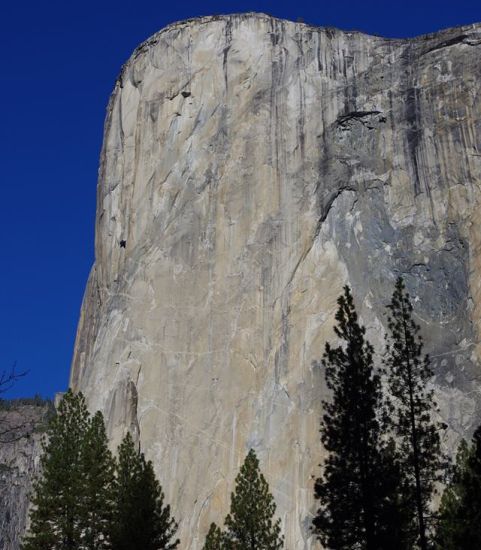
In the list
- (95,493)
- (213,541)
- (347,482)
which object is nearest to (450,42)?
(213,541)

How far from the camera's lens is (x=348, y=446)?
1046 inches

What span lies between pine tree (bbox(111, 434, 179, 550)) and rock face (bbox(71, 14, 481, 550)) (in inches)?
365

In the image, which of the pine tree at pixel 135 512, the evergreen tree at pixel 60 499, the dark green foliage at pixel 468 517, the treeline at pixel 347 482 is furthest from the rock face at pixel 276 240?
the dark green foliage at pixel 468 517

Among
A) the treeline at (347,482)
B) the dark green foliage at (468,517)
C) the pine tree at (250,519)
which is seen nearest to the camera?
the dark green foliage at (468,517)

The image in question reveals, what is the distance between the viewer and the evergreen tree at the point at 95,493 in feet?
109

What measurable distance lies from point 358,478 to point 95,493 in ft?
37.7

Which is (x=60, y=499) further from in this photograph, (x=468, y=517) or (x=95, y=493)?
(x=468, y=517)

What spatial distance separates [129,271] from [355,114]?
1534 cm

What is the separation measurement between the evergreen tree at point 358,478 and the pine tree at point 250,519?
7644mm

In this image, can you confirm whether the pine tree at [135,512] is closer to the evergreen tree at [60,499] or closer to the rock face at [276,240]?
the evergreen tree at [60,499]

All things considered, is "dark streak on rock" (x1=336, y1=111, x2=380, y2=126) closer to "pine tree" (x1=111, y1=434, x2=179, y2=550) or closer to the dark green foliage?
"pine tree" (x1=111, y1=434, x2=179, y2=550)

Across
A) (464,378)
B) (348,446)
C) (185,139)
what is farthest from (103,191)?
(348,446)

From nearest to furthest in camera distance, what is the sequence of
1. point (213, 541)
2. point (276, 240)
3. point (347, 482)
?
point (347, 482)
point (213, 541)
point (276, 240)

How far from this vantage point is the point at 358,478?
26.1 m
